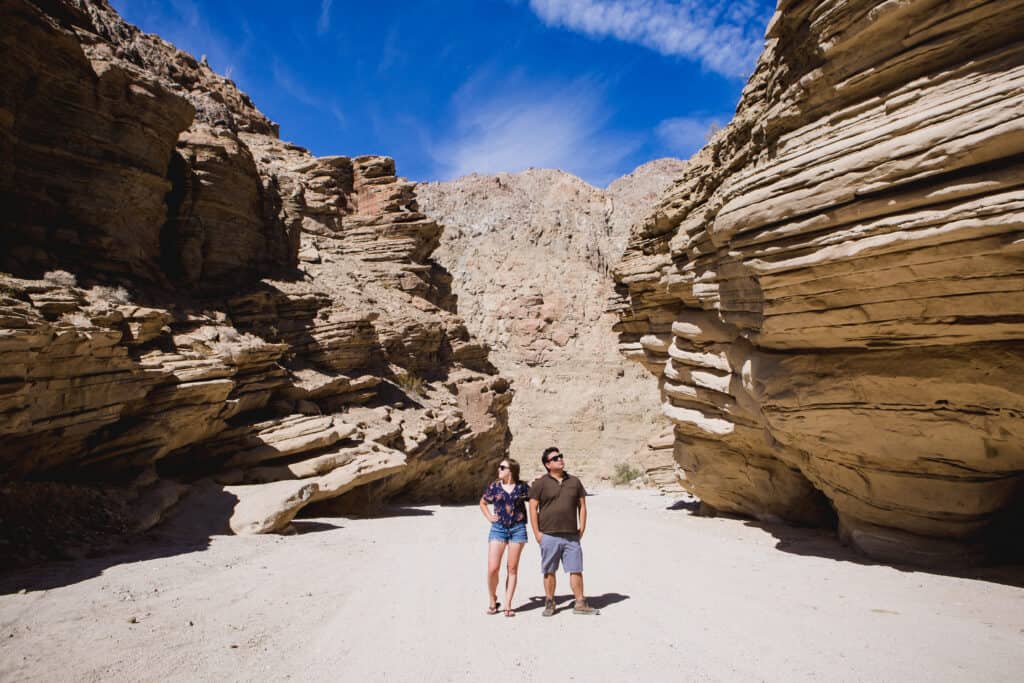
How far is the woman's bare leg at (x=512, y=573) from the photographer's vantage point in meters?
4.16

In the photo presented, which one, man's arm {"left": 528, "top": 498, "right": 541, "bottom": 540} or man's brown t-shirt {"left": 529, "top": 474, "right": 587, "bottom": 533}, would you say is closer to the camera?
man's brown t-shirt {"left": 529, "top": 474, "right": 587, "bottom": 533}

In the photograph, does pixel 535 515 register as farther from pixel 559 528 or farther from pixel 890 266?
pixel 890 266

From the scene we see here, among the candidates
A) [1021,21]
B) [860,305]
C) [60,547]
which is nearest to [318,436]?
[60,547]

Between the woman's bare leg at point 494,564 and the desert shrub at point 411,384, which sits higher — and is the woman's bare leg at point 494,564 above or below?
below

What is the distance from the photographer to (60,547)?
554 centimetres

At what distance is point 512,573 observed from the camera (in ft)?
14.0

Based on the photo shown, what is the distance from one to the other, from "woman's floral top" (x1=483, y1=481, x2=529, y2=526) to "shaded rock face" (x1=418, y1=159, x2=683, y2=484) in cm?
2892

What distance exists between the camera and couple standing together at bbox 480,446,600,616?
13.8 ft

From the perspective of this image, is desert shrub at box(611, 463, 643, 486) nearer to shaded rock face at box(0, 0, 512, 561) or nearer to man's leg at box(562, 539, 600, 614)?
shaded rock face at box(0, 0, 512, 561)

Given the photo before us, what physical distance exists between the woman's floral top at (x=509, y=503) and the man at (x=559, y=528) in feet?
0.34

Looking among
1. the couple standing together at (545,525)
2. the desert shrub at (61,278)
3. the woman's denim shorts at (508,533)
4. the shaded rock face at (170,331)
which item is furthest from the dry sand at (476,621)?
the desert shrub at (61,278)

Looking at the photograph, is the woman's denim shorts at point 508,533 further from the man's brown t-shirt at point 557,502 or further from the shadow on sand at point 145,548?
the shadow on sand at point 145,548

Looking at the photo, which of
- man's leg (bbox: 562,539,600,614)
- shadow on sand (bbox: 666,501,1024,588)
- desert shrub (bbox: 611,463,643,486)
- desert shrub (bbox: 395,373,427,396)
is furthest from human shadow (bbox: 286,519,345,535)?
desert shrub (bbox: 611,463,643,486)

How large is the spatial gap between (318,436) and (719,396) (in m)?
8.55
